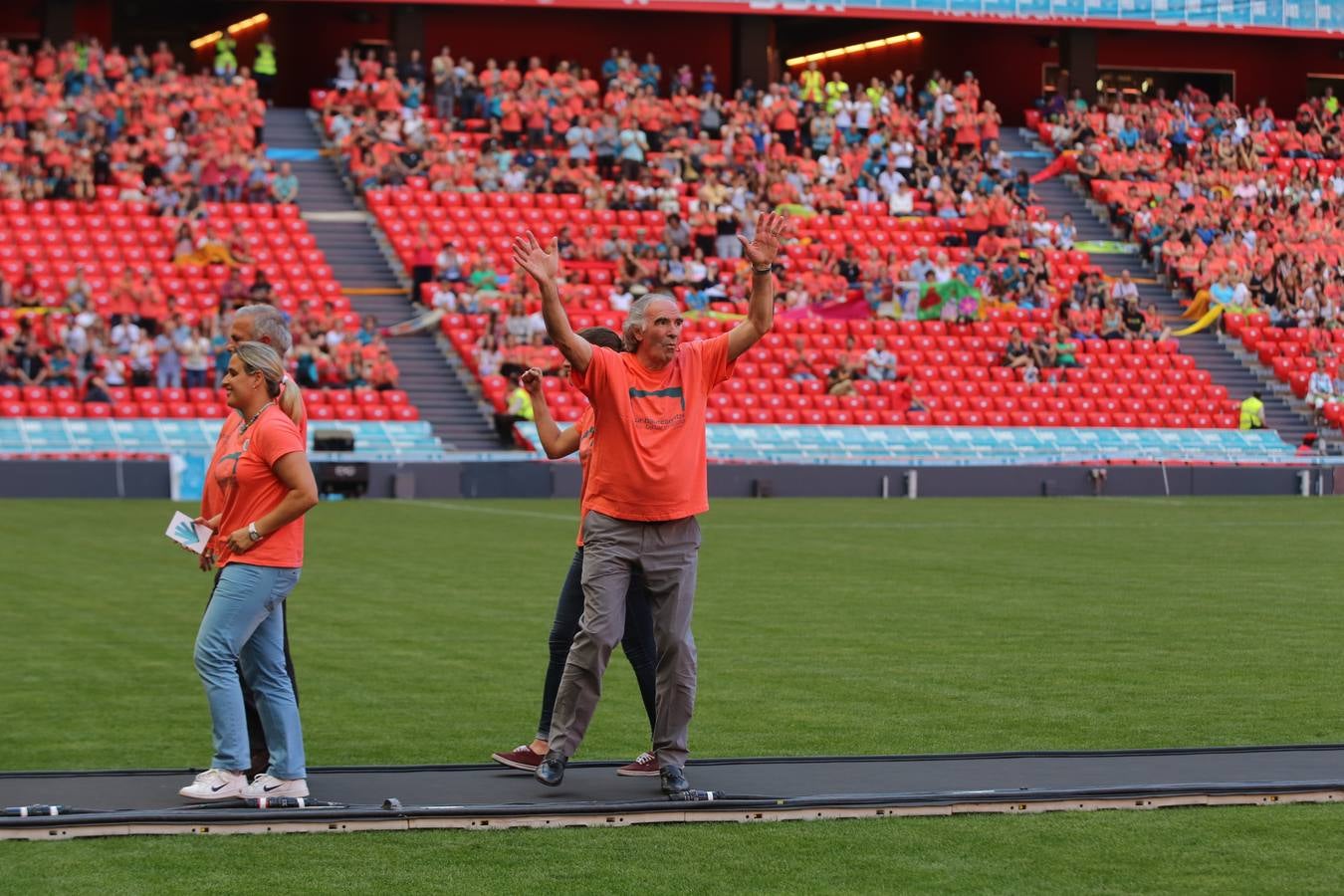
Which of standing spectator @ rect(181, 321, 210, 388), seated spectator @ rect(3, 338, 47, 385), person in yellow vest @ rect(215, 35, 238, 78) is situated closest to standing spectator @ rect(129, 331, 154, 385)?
standing spectator @ rect(181, 321, 210, 388)

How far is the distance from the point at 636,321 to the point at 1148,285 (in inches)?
1465

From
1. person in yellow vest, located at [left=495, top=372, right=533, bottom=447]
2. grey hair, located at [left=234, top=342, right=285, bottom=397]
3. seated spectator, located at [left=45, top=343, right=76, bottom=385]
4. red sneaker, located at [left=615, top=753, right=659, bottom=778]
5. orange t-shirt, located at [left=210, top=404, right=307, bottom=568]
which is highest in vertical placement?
grey hair, located at [left=234, top=342, right=285, bottom=397]

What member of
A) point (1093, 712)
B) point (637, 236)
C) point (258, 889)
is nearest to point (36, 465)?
point (637, 236)

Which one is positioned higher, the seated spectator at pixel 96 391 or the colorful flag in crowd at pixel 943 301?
the colorful flag in crowd at pixel 943 301

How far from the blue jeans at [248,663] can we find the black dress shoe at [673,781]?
54.7 inches

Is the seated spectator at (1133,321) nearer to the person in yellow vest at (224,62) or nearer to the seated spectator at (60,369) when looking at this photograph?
the person in yellow vest at (224,62)

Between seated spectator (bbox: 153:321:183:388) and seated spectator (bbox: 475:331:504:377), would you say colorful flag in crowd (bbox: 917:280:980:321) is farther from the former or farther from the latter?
seated spectator (bbox: 153:321:183:388)

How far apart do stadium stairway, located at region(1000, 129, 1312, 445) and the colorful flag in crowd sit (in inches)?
185

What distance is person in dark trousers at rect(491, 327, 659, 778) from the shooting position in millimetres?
8867

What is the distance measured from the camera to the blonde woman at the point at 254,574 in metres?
7.99

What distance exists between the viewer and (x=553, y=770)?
27.8 ft

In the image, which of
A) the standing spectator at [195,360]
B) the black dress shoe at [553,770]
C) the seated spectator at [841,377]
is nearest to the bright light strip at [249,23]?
the standing spectator at [195,360]

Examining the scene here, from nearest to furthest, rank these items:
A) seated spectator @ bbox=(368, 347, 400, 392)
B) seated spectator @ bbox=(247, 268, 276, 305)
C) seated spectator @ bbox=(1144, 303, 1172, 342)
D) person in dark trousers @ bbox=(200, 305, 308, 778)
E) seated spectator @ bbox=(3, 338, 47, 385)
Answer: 1. person in dark trousers @ bbox=(200, 305, 308, 778)
2. seated spectator @ bbox=(3, 338, 47, 385)
3. seated spectator @ bbox=(368, 347, 400, 392)
4. seated spectator @ bbox=(247, 268, 276, 305)
5. seated spectator @ bbox=(1144, 303, 1172, 342)

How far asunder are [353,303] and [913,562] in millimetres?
18152
